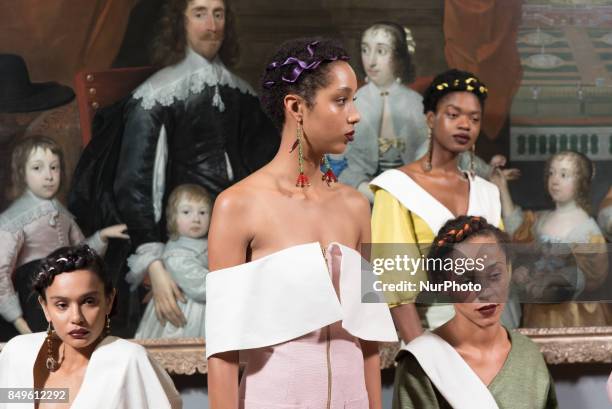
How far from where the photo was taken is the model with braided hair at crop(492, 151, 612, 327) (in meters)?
4.53

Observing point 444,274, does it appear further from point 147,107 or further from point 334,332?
point 147,107

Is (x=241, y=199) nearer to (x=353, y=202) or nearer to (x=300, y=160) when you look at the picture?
(x=300, y=160)

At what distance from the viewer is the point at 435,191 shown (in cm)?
392

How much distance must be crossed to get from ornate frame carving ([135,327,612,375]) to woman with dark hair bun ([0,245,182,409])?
47.9 inches

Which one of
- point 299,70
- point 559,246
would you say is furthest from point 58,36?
point 559,246

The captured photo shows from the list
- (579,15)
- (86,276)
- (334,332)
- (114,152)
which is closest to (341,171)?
(114,152)

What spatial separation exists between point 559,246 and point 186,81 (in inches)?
77.8

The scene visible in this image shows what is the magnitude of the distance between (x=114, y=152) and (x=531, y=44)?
2.10m

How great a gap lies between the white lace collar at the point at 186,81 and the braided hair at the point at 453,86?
101 cm

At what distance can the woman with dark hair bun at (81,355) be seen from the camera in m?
2.96

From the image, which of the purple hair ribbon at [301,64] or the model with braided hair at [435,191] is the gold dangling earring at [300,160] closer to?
the purple hair ribbon at [301,64]

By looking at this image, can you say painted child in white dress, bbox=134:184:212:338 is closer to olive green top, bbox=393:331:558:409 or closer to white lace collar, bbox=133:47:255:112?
white lace collar, bbox=133:47:255:112

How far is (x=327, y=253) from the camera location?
8.27 feet

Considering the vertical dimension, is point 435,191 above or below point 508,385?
above
